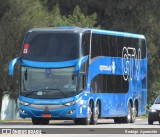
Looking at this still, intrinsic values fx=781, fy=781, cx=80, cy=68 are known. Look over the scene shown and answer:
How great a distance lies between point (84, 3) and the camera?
5772 cm

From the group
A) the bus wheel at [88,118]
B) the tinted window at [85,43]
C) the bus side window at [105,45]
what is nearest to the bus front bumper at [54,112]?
the bus wheel at [88,118]

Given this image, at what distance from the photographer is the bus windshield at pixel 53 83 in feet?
110

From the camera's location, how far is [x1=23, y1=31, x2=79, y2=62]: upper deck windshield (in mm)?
33562

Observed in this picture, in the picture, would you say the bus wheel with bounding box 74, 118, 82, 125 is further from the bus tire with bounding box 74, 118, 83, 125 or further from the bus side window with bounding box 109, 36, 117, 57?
the bus side window with bounding box 109, 36, 117, 57

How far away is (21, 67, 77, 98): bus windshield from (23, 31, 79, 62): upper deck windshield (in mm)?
521

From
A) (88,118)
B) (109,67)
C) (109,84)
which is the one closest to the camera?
(88,118)

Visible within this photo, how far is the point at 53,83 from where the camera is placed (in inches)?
1320

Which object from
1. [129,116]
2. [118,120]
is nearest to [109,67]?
[129,116]

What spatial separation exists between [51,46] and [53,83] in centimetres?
161

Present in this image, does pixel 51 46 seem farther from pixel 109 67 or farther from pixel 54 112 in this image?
pixel 109 67

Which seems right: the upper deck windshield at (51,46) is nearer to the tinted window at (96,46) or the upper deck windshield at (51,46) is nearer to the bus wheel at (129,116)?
the tinted window at (96,46)

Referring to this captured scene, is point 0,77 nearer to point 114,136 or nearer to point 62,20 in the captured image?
point 62,20

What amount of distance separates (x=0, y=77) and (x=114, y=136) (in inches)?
737

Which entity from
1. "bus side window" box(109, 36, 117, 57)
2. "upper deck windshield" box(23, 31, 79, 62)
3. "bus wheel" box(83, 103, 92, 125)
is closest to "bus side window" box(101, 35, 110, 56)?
"bus side window" box(109, 36, 117, 57)
